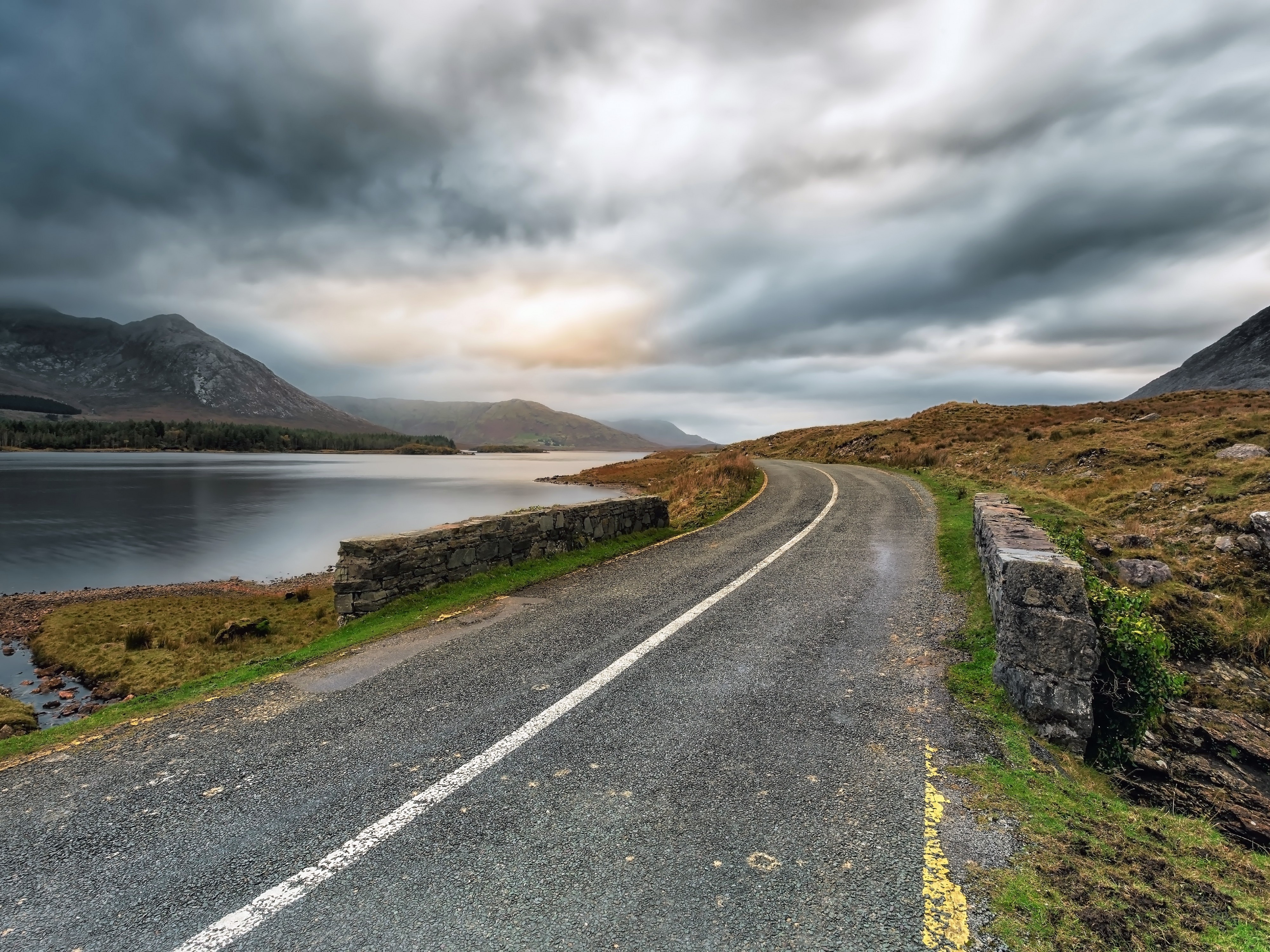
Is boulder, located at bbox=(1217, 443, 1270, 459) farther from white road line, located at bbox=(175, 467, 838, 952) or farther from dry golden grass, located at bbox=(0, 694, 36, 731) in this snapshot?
dry golden grass, located at bbox=(0, 694, 36, 731)

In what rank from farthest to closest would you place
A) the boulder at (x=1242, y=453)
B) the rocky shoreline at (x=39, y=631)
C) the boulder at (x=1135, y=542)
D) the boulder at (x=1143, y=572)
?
the boulder at (x=1242, y=453) < the boulder at (x=1135, y=542) < the rocky shoreline at (x=39, y=631) < the boulder at (x=1143, y=572)

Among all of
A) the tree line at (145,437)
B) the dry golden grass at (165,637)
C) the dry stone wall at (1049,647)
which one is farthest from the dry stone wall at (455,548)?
the tree line at (145,437)

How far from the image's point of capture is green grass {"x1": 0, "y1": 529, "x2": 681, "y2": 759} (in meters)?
5.10

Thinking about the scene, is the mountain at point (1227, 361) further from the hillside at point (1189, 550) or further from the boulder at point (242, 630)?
the boulder at point (242, 630)

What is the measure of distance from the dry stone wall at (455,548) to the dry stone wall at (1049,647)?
792 centimetres

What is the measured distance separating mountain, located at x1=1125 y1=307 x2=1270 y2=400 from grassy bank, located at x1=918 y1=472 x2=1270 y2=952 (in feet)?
588

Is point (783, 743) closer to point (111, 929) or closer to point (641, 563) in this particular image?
point (111, 929)

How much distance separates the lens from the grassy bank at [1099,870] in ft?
8.84

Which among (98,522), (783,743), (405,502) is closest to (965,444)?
(783,743)

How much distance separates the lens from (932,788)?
3.78 meters

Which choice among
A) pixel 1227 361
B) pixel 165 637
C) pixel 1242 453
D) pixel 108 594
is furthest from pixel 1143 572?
pixel 1227 361

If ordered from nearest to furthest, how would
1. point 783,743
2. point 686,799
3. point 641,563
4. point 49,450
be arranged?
point 686,799 < point 783,743 < point 641,563 < point 49,450

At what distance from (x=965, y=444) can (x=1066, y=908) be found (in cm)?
3452

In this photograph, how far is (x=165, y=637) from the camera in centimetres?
1285
